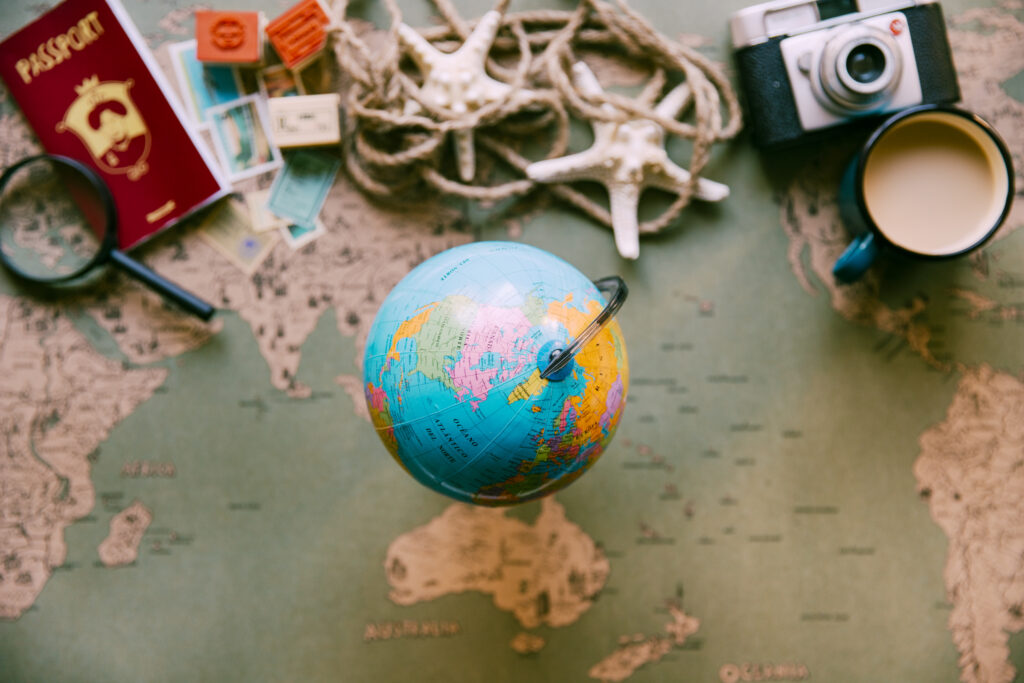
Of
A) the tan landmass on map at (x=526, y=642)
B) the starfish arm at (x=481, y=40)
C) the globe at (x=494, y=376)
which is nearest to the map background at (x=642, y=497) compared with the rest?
the tan landmass on map at (x=526, y=642)

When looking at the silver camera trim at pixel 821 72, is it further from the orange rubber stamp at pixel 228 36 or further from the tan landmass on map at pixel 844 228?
the orange rubber stamp at pixel 228 36

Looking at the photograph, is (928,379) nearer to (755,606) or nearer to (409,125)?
(755,606)

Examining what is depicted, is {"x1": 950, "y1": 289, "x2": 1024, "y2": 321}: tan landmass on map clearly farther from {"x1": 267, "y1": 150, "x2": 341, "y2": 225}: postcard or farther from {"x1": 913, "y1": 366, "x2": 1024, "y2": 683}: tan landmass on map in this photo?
{"x1": 267, "y1": 150, "x2": 341, "y2": 225}: postcard

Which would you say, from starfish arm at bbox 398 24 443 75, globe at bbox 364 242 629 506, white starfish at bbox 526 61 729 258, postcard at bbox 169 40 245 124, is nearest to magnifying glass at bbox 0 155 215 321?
postcard at bbox 169 40 245 124

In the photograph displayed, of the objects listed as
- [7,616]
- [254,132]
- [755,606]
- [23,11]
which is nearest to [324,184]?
[254,132]

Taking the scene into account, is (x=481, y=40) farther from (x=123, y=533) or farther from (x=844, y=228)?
(x=123, y=533)

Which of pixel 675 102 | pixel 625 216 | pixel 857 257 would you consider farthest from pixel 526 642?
pixel 675 102
